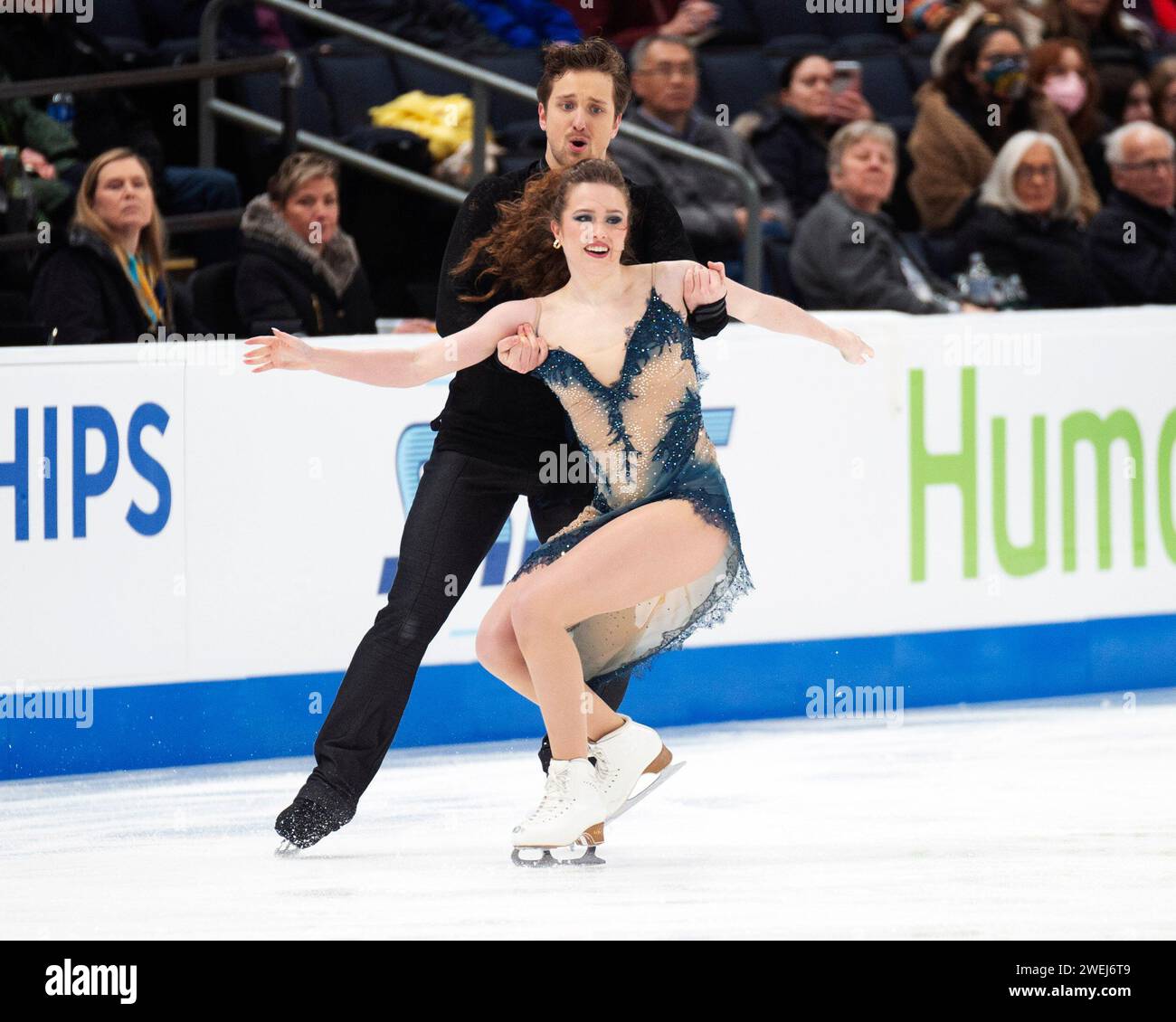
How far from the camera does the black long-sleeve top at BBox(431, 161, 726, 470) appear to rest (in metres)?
4.31

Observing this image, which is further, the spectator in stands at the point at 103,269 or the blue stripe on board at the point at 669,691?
the spectator in stands at the point at 103,269

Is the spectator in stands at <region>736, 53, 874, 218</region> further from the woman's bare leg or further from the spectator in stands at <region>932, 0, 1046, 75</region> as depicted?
the woman's bare leg

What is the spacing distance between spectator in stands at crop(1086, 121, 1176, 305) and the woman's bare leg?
13.2 ft

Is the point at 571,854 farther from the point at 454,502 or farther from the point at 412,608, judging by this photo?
the point at 454,502

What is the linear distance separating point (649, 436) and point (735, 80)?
473 centimetres

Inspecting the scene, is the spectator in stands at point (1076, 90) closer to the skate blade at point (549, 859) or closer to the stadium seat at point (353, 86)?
the stadium seat at point (353, 86)

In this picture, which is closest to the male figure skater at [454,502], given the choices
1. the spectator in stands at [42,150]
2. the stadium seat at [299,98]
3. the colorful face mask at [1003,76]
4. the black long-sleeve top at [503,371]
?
the black long-sleeve top at [503,371]

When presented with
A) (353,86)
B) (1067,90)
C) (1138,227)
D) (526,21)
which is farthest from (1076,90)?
(353,86)

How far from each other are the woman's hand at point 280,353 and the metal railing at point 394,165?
122 inches

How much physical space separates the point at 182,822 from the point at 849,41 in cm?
549

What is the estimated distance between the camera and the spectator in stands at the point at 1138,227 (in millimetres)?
7750

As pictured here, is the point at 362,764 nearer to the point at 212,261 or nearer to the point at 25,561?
the point at 25,561

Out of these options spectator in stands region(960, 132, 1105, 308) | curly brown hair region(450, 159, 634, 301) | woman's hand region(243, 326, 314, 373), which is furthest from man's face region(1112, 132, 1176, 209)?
woman's hand region(243, 326, 314, 373)

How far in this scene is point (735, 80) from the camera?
862 cm
